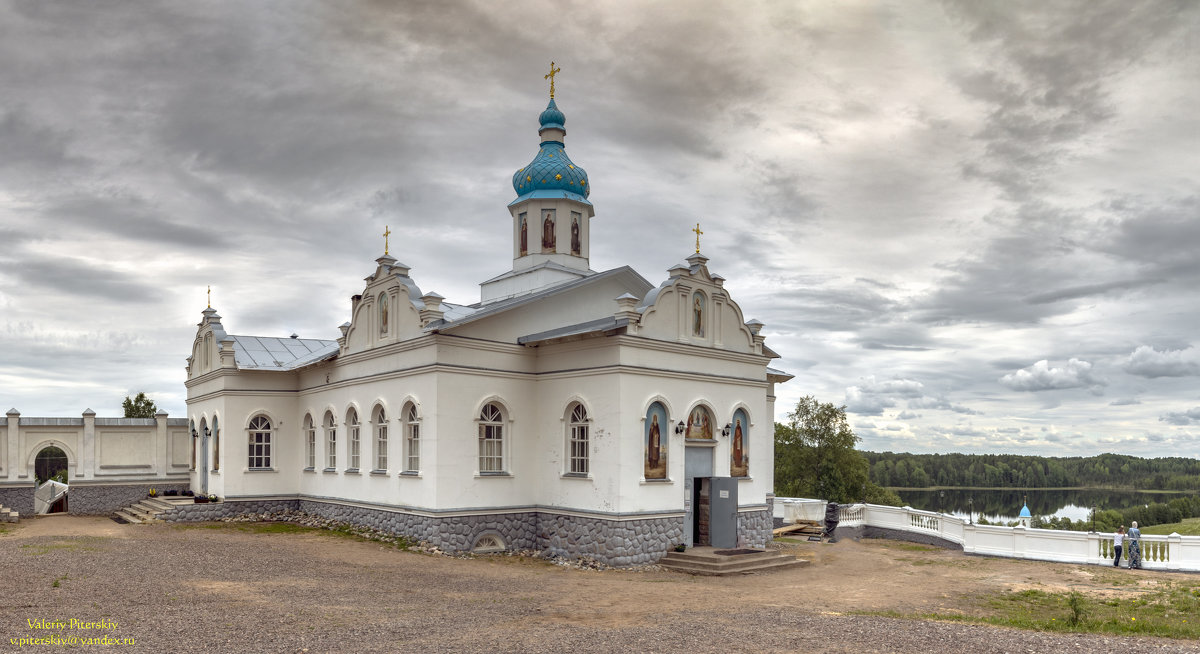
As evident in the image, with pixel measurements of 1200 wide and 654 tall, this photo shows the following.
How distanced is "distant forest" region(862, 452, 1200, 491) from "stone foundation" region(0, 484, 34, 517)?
102 meters

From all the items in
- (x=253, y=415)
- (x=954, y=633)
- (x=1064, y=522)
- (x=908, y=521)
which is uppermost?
(x=253, y=415)

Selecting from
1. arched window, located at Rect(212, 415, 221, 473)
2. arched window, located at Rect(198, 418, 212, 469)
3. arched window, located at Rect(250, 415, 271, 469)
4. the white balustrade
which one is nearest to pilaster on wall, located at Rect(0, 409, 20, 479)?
arched window, located at Rect(198, 418, 212, 469)

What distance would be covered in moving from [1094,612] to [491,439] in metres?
12.3

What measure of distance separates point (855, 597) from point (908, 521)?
12.3 m

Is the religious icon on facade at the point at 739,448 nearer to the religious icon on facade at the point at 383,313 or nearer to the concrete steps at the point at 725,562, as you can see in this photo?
the concrete steps at the point at 725,562

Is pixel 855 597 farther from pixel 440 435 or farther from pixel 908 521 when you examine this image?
pixel 908 521

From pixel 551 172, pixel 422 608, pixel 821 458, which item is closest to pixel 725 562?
pixel 422 608

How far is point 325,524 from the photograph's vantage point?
2330 centimetres

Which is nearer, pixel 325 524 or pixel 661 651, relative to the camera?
pixel 661 651

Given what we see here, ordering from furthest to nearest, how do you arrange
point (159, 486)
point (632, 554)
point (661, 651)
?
point (159, 486) → point (632, 554) → point (661, 651)

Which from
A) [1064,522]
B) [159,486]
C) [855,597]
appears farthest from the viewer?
[1064,522]

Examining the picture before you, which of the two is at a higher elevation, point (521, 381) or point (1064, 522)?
point (521, 381)

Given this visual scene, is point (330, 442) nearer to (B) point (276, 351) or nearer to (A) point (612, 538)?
(B) point (276, 351)

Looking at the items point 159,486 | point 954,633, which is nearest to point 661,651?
point 954,633
